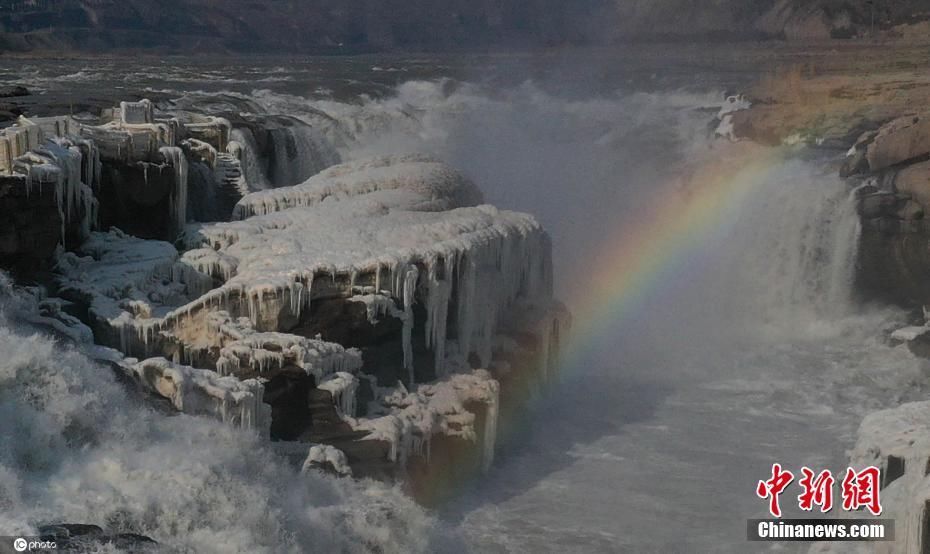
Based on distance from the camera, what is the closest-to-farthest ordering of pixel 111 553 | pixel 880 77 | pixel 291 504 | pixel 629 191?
pixel 111 553
pixel 291 504
pixel 629 191
pixel 880 77

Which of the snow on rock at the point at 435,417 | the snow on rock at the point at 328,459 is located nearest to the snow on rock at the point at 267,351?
the snow on rock at the point at 435,417

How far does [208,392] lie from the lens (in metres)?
13.9

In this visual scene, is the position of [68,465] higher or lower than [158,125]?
lower

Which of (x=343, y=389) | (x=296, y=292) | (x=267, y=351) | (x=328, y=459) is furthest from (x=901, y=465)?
(x=296, y=292)

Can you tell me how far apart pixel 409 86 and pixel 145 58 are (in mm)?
36522

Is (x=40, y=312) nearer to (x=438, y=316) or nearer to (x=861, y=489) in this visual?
(x=438, y=316)

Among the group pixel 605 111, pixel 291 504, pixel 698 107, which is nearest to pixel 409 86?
pixel 605 111

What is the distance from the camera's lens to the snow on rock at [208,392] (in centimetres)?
1381

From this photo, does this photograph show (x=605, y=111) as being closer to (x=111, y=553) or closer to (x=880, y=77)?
(x=880, y=77)

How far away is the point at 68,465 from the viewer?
11625mm

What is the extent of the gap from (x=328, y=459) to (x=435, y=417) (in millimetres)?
2024

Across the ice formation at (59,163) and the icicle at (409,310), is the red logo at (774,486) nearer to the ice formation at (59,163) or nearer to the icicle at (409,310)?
the icicle at (409,310)

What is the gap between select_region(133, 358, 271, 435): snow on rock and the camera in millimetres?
13812

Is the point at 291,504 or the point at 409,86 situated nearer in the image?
the point at 291,504
